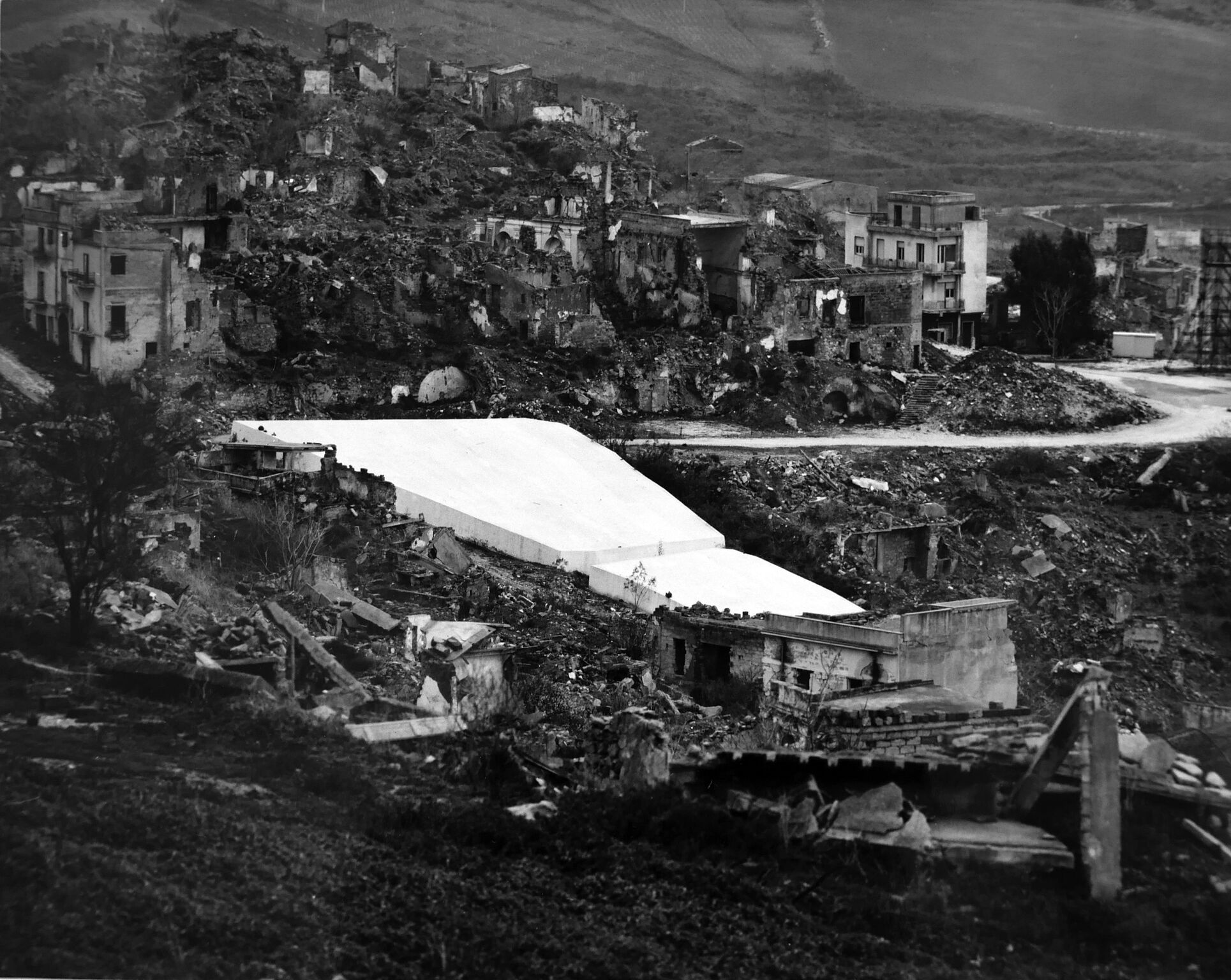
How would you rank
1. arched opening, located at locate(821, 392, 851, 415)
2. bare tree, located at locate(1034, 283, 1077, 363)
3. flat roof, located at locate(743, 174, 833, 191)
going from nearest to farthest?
arched opening, located at locate(821, 392, 851, 415)
bare tree, located at locate(1034, 283, 1077, 363)
flat roof, located at locate(743, 174, 833, 191)

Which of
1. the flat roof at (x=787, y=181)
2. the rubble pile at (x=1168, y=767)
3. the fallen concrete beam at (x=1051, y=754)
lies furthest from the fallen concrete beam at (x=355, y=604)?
the flat roof at (x=787, y=181)

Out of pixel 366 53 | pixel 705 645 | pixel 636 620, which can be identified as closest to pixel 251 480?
pixel 636 620

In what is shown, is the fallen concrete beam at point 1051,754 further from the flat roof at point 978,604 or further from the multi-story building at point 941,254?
the multi-story building at point 941,254

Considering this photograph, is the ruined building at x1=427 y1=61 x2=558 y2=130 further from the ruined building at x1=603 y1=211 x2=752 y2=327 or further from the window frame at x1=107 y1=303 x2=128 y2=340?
the window frame at x1=107 y1=303 x2=128 y2=340

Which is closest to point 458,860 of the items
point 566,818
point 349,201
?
point 566,818

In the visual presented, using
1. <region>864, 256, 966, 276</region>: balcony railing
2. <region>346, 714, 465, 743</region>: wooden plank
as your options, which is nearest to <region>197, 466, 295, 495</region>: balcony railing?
<region>346, 714, 465, 743</region>: wooden plank

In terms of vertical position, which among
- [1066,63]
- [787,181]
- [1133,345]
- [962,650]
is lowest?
[962,650]

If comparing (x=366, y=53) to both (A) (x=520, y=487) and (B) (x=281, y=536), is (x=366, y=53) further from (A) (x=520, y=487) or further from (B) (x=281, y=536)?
(B) (x=281, y=536)

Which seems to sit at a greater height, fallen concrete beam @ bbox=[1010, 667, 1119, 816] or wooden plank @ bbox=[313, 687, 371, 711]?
fallen concrete beam @ bbox=[1010, 667, 1119, 816]
